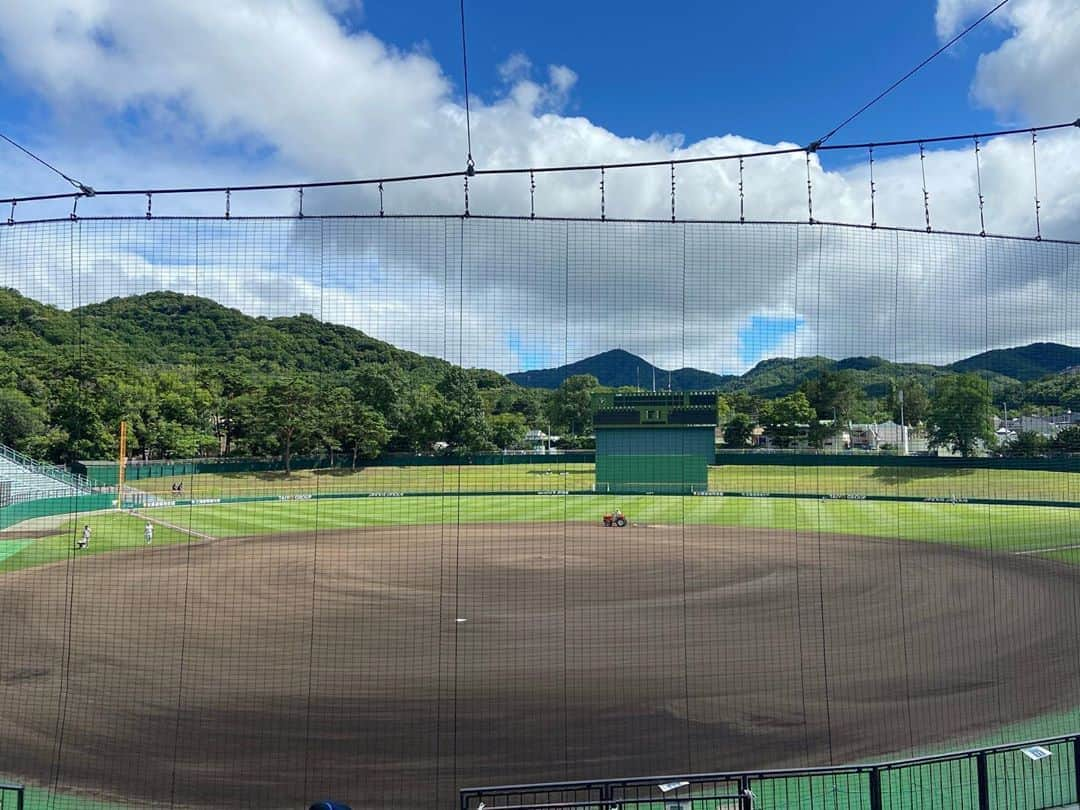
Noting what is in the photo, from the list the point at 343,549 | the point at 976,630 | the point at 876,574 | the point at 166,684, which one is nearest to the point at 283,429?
the point at 343,549

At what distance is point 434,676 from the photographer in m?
8.46

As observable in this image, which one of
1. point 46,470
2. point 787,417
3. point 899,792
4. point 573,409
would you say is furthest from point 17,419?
point 787,417

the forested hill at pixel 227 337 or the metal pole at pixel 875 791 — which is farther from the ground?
the forested hill at pixel 227 337

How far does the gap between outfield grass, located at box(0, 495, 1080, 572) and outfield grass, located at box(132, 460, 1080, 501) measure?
0.83 m

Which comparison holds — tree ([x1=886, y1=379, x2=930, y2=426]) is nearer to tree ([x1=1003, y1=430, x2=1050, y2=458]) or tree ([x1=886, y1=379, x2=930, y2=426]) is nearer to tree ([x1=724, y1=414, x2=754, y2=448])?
tree ([x1=1003, y1=430, x2=1050, y2=458])

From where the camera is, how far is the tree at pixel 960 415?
22.6 m

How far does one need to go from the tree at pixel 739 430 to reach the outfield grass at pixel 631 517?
1073 centimetres

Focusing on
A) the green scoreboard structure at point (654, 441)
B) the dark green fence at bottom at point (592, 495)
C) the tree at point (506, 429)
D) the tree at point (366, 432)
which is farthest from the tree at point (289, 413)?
the green scoreboard structure at point (654, 441)

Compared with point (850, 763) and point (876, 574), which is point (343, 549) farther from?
point (850, 763)

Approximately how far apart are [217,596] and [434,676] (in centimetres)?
642

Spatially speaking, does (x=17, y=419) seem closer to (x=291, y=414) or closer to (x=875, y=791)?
(x=291, y=414)

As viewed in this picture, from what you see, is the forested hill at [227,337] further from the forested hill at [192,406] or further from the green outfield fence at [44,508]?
the green outfield fence at [44,508]

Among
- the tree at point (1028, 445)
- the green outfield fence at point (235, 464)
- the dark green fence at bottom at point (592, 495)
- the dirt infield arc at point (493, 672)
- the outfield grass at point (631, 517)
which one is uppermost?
the tree at point (1028, 445)

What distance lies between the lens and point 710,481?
113 ft
